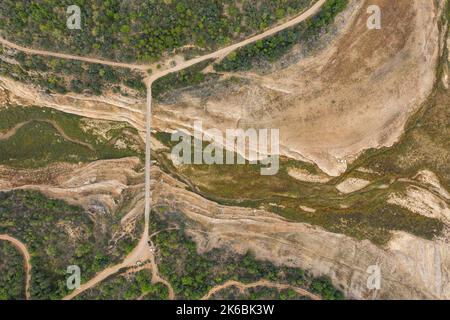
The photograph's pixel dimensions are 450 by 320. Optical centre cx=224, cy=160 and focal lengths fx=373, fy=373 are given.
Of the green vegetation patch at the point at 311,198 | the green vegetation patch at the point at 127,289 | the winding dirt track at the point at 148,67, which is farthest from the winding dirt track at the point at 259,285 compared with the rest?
the green vegetation patch at the point at 311,198

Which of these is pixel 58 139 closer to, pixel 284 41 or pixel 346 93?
pixel 284 41

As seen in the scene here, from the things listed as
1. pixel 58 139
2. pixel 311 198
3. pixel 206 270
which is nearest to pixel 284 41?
pixel 311 198

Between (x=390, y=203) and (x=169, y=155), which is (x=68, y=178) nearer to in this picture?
(x=169, y=155)

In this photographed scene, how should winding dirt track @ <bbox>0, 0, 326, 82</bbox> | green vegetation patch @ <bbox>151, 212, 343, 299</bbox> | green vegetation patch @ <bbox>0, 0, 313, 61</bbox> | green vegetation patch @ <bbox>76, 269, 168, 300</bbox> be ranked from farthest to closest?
1. winding dirt track @ <bbox>0, 0, 326, 82</bbox>
2. green vegetation patch @ <bbox>151, 212, 343, 299</bbox>
3. green vegetation patch @ <bbox>0, 0, 313, 61</bbox>
4. green vegetation patch @ <bbox>76, 269, 168, 300</bbox>

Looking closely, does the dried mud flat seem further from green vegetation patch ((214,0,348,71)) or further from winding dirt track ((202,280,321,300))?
winding dirt track ((202,280,321,300))

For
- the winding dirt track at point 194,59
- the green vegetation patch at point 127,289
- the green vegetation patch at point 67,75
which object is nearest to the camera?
the green vegetation patch at point 127,289

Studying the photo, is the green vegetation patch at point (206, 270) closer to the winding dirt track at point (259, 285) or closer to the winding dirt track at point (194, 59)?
the winding dirt track at point (259, 285)

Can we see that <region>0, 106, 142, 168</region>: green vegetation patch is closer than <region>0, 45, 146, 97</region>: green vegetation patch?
No

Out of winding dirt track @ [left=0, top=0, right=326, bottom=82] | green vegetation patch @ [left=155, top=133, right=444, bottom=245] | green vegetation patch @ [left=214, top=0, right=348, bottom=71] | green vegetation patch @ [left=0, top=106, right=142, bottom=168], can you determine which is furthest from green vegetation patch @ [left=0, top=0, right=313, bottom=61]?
green vegetation patch @ [left=155, top=133, right=444, bottom=245]
